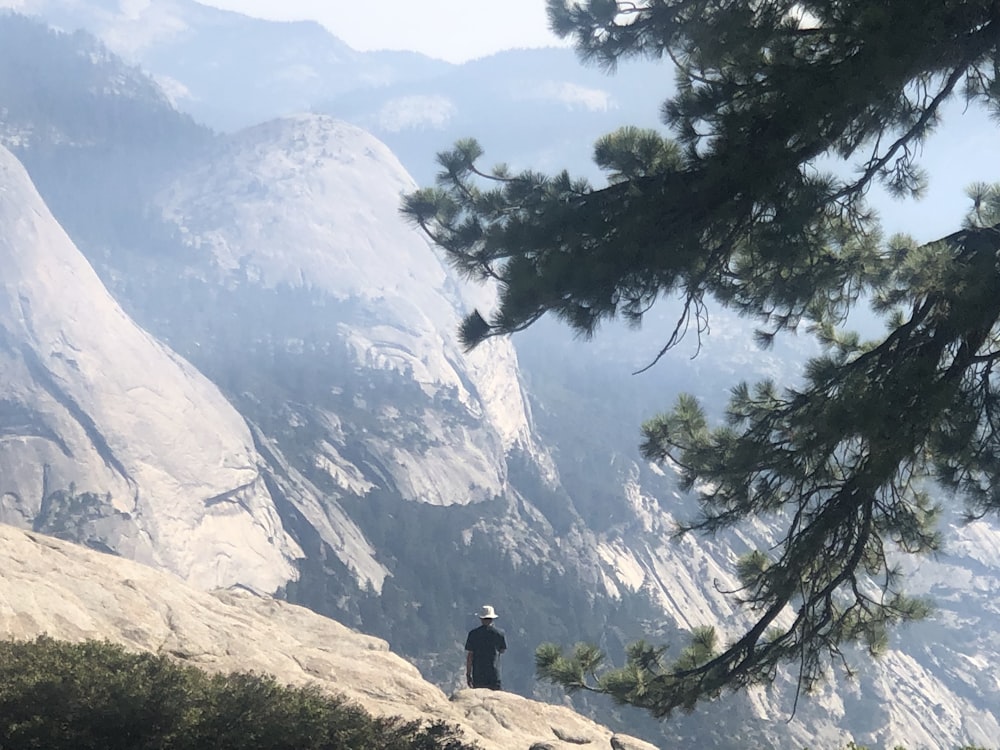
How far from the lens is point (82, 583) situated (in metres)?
9.56

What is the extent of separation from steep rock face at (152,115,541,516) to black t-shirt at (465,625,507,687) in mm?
78940

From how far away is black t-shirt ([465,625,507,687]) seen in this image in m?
11.0

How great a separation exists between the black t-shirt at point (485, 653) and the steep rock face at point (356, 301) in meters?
78.9

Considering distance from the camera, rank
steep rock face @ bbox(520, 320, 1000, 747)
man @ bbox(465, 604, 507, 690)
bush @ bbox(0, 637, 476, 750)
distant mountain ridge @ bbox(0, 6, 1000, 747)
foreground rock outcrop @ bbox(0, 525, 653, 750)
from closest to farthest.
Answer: bush @ bbox(0, 637, 476, 750)
foreground rock outcrop @ bbox(0, 525, 653, 750)
man @ bbox(465, 604, 507, 690)
distant mountain ridge @ bbox(0, 6, 1000, 747)
steep rock face @ bbox(520, 320, 1000, 747)

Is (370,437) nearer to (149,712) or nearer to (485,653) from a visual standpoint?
(485,653)

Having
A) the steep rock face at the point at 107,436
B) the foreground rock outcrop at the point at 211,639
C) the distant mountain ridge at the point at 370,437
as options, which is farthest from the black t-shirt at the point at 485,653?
the steep rock face at the point at 107,436

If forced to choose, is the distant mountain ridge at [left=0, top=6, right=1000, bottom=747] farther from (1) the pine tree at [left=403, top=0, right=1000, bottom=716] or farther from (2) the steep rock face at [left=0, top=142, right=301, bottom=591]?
(1) the pine tree at [left=403, top=0, right=1000, bottom=716]

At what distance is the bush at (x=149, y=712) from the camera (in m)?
5.62

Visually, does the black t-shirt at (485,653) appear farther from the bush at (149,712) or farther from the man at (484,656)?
the bush at (149,712)

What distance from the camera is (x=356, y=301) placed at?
345 feet

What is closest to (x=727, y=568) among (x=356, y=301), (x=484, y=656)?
(x=356, y=301)

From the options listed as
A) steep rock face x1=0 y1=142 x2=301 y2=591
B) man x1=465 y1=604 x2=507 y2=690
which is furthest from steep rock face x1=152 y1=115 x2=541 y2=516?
man x1=465 y1=604 x2=507 y2=690

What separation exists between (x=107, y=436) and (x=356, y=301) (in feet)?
130

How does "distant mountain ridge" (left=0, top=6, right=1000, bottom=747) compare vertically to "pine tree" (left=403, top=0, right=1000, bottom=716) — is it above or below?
above
